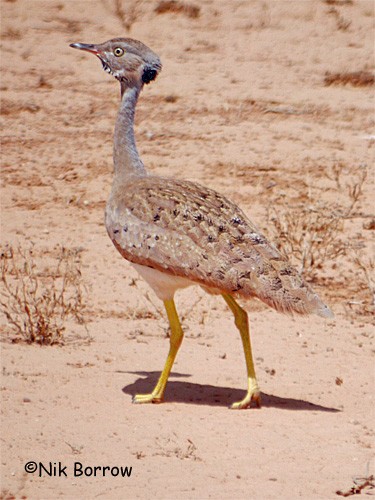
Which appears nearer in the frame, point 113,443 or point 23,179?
point 113,443

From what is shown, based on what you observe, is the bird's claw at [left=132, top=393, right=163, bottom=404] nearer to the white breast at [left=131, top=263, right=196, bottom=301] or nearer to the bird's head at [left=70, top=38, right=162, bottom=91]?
the white breast at [left=131, top=263, right=196, bottom=301]

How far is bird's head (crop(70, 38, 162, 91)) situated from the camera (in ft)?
22.8

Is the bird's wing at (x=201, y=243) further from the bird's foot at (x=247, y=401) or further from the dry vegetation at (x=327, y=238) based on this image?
the dry vegetation at (x=327, y=238)

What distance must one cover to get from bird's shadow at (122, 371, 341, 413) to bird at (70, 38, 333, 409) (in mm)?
118

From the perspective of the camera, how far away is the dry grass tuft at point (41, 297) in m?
6.96

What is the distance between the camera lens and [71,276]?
7887 mm

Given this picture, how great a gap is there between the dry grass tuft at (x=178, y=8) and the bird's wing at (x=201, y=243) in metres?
6.67

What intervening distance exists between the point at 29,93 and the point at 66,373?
222 inches

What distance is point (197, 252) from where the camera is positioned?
5.94 m

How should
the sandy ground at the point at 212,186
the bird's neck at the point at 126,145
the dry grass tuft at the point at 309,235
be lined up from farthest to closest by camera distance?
the dry grass tuft at the point at 309,235
the bird's neck at the point at 126,145
the sandy ground at the point at 212,186

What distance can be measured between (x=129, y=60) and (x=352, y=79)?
553 centimetres

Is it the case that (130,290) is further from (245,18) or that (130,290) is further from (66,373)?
(245,18)

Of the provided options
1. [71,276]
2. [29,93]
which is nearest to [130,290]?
[71,276]

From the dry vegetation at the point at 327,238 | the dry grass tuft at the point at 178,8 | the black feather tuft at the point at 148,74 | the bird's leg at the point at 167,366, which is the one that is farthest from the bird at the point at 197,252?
the dry grass tuft at the point at 178,8
